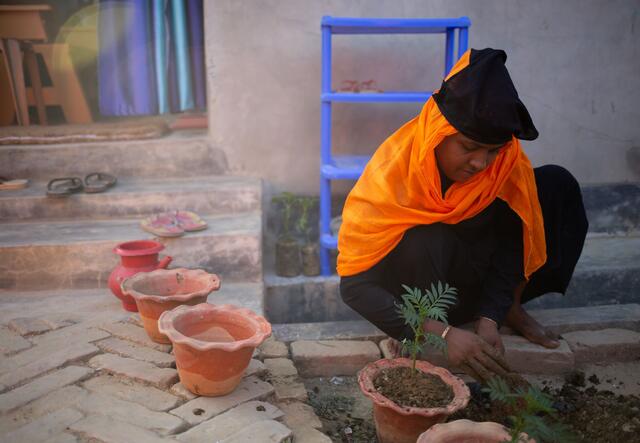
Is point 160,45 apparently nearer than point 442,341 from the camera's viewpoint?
No

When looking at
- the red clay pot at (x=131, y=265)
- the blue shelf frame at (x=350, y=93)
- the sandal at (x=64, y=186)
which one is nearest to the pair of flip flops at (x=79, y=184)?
the sandal at (x=64, y=186)

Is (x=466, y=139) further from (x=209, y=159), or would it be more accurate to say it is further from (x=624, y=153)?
(x=624, y=153)

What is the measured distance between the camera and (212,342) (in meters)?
2.07

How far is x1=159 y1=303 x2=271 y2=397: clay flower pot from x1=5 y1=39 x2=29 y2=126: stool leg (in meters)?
3.57

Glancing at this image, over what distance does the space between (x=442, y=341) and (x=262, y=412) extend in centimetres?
69

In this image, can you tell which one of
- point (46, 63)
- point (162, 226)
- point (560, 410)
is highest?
point (46, 63)

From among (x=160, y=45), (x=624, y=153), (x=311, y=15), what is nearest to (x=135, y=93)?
(x=160, y=45)

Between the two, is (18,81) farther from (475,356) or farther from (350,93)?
(475,356)

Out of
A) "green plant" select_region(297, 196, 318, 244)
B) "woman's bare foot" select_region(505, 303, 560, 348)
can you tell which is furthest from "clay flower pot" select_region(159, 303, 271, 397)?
"green plant" select_region(297, 196, 318, 244)

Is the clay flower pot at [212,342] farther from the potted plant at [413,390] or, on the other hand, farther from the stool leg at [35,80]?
the stool leg at [35,80]

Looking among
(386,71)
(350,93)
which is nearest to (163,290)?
(350,93)

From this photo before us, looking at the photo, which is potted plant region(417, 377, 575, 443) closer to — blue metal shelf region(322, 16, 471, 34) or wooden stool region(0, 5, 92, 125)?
blue metal shelf region(322, 16, 471, 34)

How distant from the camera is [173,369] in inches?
90.1

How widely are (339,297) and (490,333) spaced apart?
1470 mm
